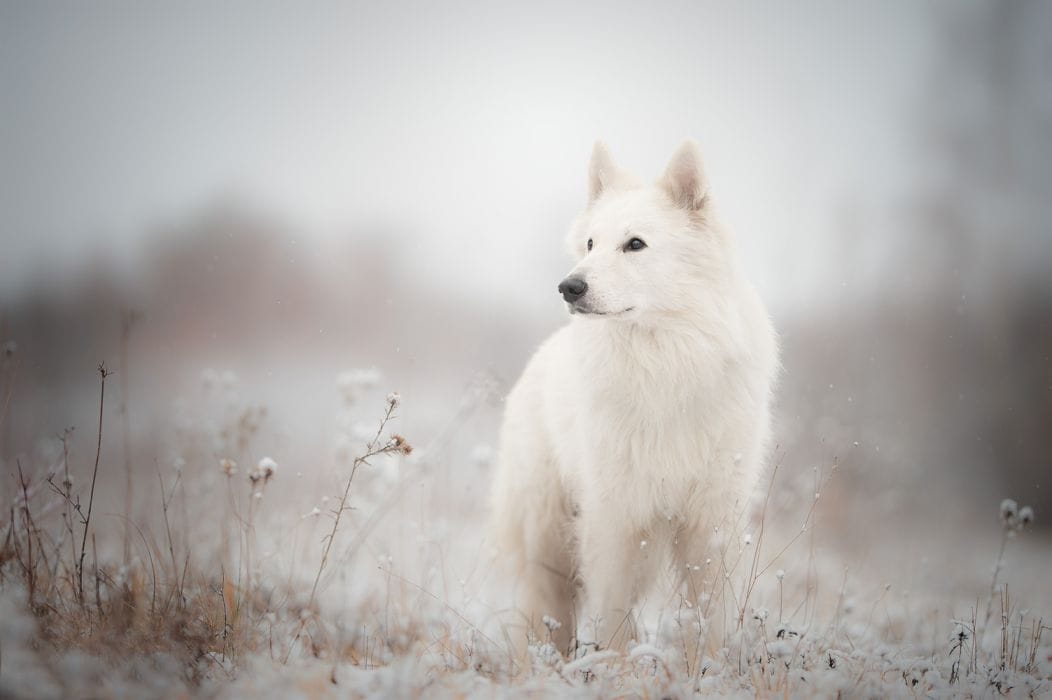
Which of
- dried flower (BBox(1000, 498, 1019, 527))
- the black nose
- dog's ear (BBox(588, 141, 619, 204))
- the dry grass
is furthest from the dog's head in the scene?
dried flower (BBox(1000, 498, 1019, 527))

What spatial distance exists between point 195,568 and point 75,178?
4.11 metres

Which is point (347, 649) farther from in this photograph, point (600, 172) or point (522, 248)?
point (522, 248)

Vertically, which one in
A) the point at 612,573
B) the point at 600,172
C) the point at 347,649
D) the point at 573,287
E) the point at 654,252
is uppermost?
the point at 600,172

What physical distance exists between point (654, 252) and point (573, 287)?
501 mm

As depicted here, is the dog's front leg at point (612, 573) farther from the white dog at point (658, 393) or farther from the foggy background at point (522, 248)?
the foggy background at point (522, 248)

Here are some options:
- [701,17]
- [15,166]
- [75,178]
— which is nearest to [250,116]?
[75,178]

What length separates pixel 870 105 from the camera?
706 cm

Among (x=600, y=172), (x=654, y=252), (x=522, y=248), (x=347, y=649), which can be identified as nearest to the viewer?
(x=347, y=649)

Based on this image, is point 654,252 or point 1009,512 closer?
point 1009,512

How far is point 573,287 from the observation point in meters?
2.68

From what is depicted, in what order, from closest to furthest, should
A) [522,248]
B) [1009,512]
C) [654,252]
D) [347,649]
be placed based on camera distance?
[347,649], [1009,512], [654,252], [522,248]

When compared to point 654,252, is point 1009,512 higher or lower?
lower

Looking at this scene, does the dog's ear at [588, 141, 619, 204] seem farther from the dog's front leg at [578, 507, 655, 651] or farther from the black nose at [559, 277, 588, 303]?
the dog's front leg at [578, 507, 655, 651]

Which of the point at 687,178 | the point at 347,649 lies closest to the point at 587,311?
the point at 687,178
